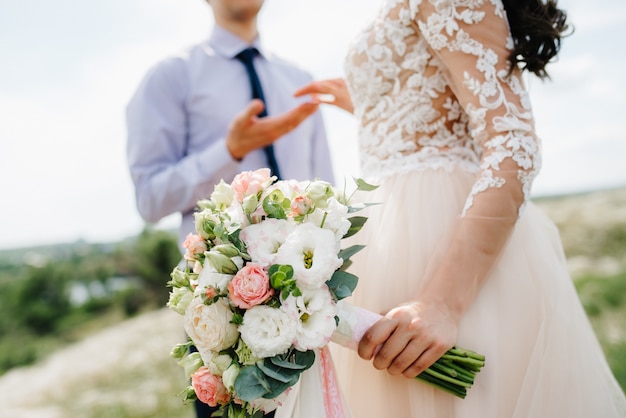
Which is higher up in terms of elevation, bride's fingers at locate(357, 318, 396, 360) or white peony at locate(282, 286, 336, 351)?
white peony at locate(282, 286, 336, 351)

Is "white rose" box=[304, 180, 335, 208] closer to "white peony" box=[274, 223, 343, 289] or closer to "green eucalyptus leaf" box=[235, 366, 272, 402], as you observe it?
"white peony" box=[274, 223, 343, 289]

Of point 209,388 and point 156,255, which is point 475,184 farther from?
point 156,255

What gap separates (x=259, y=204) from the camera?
1257 mm

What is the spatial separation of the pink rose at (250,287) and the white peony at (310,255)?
0.06 m

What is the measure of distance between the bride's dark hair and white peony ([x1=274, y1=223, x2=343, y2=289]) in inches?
31.3

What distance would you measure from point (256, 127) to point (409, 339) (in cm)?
133

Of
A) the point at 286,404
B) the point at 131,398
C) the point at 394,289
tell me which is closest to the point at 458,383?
the point at 394,289

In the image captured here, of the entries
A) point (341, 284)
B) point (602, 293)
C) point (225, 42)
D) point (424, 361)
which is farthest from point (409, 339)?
point (602, 293)

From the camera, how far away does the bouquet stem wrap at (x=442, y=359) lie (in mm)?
1339

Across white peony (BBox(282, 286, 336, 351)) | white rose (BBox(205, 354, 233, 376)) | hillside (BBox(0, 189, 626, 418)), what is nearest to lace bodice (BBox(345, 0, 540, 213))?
white peony (BBox(282, 286, 336, 351))

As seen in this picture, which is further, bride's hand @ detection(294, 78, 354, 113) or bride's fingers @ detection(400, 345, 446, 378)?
bride's hand @ detection(294, 78, 354, 113)

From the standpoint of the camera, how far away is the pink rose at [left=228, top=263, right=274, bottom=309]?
113 cm

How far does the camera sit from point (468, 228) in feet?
4.64

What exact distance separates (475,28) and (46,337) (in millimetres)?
31359
